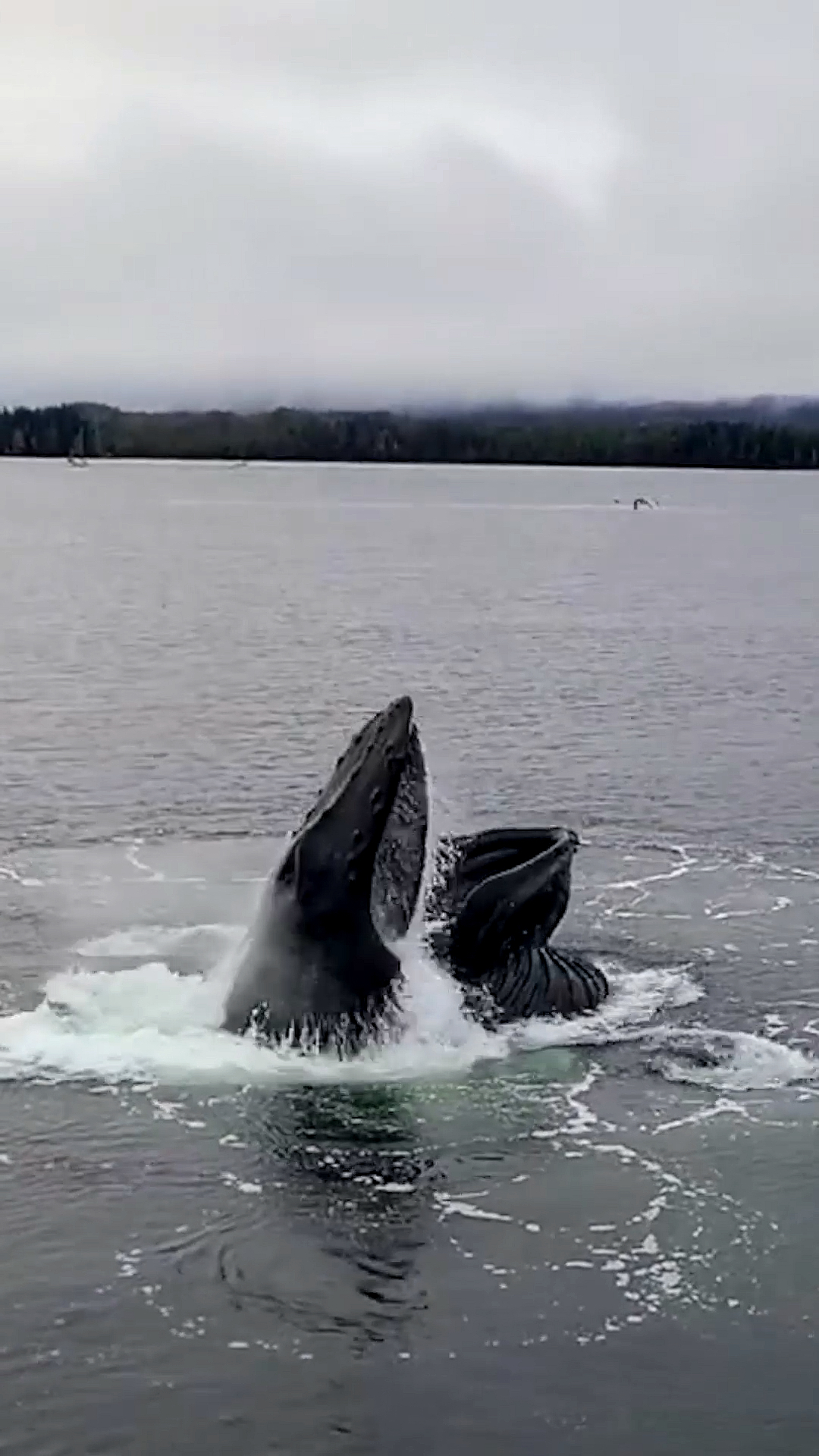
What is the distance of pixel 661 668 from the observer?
6819 centimetres

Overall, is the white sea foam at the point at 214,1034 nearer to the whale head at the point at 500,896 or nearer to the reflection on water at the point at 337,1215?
the whale head at the point at 500,896

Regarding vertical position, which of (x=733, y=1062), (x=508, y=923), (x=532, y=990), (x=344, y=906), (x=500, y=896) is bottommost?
(x=733, y=1062)

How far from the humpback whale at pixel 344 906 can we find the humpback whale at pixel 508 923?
1.30 m

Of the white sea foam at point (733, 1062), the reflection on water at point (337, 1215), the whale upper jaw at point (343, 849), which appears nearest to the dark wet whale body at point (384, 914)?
the whale upper jaw at point (343, 849)

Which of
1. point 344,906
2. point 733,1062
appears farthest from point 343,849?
point 733,1062

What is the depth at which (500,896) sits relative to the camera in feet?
81.2

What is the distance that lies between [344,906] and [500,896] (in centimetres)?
291

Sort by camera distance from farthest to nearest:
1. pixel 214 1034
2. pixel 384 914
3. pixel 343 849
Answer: pixel 214 1034
pixel 384 914
pixel 343 849

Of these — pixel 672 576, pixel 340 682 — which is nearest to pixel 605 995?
pixel 340 682

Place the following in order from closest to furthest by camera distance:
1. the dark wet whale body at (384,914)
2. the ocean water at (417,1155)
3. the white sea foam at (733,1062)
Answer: the ocean water at (417,1155)
the dark wet whale body at (384,914)
the white sea foam at (733,1062)

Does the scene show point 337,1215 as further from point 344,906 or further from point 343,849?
point 343,849

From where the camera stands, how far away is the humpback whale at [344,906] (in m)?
22.4

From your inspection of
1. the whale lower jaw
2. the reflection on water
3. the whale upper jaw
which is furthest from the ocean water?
the whale upper jaw

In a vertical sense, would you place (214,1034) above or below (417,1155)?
above
